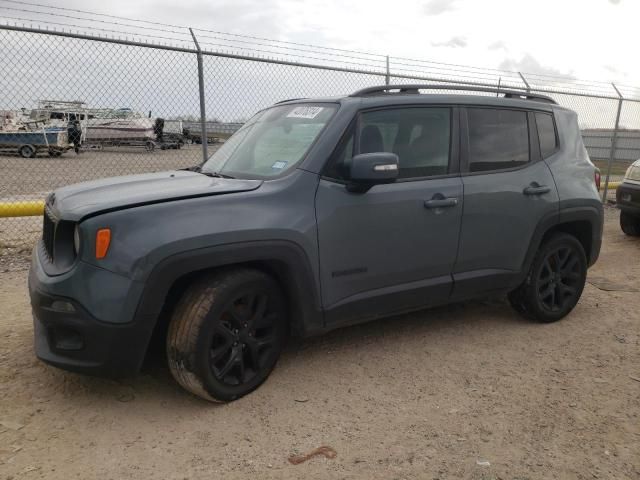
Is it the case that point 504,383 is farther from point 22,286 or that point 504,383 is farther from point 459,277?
point 22,286

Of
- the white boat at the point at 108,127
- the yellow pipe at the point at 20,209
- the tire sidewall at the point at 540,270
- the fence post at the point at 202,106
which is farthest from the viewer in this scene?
the white boat at the point at 108,127

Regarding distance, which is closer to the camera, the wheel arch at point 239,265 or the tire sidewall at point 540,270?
the wheel arch at point 239,265

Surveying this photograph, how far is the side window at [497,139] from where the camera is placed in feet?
12.8

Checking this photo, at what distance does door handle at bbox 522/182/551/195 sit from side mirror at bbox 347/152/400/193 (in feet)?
4.64

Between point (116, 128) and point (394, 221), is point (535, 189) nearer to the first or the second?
point (394, 221)

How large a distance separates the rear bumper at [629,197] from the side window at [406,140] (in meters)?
5.20

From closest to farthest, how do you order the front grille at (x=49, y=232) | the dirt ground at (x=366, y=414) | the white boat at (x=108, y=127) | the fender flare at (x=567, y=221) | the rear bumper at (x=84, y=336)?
1. the dirt ground at (x=366, y=414)
2. the rear bumper at (x=84, y=336)
3. the front grille at (x=49, y=232)
4. the fender flare at (x=567, y=221)
5. the white boat at (x=108, y=127)

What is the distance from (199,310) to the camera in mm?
2852

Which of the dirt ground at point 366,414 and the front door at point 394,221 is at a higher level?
the front door at point 394,221

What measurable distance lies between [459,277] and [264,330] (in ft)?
4.88

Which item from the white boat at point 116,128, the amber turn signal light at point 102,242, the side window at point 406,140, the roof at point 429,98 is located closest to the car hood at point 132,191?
the amber turn signal light at point 102,242

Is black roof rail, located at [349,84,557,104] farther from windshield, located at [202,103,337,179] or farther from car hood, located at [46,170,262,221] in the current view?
car hood, located at [46,170,262,221]

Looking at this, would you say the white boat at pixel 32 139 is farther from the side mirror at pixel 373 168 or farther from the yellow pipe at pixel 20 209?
the side mirror at pixel 373 168

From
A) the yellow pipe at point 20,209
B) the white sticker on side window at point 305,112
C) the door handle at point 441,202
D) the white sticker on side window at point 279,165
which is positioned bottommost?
the yellow pipe at point 20,209
